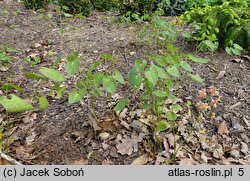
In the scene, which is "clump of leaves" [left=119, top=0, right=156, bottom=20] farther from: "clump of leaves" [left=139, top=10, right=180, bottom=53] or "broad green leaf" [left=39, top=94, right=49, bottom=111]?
"broad green leaf" [left=39, top=94, right=49, bottom=111]

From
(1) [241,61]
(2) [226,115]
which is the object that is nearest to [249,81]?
(1) [241,61]

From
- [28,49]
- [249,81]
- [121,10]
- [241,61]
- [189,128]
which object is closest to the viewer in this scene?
[189,128]

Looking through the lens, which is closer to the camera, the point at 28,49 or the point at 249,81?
the point at 249,81

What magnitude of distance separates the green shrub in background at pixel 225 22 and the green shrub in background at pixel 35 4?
2.71 m

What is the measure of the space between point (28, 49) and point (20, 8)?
185cm

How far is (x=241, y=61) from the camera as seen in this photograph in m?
3.19

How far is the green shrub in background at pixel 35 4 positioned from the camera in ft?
16.9

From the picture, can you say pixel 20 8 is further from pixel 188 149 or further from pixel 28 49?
pixel 188 149

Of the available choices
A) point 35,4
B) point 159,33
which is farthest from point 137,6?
point 35,4

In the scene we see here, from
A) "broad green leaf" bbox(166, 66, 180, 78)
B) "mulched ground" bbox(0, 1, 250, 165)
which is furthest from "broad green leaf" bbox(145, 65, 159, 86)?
"mulched ground" bbox(0, 1, 250, 165)

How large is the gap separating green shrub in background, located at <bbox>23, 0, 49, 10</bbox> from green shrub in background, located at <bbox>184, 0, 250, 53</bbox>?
2712 mm

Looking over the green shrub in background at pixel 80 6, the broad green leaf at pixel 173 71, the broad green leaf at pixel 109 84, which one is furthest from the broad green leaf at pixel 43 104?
the green shrub in background at pixel 80 6

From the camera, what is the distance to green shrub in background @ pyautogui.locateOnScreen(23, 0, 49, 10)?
16.9ft

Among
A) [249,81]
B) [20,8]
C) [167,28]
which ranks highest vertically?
[167,28]
